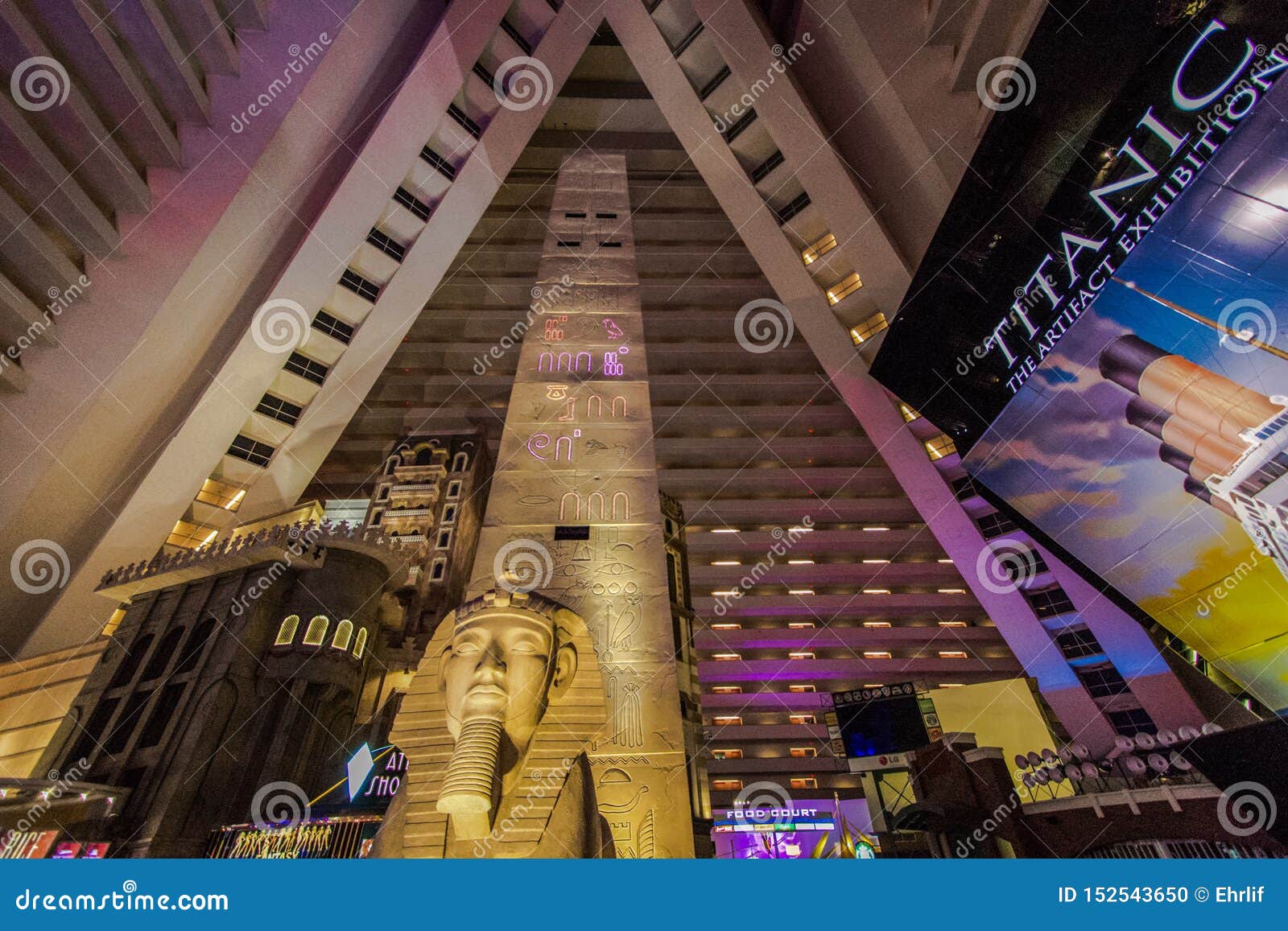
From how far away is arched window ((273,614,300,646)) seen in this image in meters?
11.7

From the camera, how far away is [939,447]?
47.7ft

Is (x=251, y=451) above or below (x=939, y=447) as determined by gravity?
above

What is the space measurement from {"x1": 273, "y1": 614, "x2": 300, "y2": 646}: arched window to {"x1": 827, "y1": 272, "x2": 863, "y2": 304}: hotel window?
48.2ft

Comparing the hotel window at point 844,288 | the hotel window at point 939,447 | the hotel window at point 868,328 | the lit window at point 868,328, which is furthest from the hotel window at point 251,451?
the hotel window at point 939,447

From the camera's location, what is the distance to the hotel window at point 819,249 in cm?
1441

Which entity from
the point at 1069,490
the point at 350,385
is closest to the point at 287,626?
the point at 350,385

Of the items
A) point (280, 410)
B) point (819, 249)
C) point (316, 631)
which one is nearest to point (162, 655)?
point (316, 631)

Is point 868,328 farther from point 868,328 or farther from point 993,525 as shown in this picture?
point 993,525

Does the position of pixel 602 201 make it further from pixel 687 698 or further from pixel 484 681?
pixel 484 681

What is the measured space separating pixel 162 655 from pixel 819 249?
1751cm

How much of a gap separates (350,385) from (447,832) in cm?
1523

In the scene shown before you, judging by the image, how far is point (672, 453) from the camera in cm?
2020

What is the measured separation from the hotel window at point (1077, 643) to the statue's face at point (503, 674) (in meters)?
13.8

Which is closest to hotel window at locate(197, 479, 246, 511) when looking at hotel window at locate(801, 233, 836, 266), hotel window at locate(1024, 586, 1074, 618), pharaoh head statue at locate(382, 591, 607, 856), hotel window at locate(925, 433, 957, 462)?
pharaoh head statue at locate(382, 591, 607, 856)
